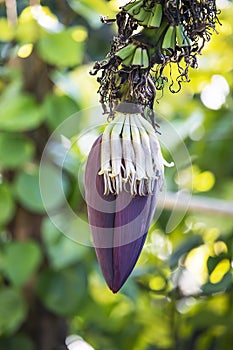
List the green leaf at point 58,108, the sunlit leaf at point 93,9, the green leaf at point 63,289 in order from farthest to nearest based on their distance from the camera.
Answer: the green leaf at point 63,289
the green leaf at point 58,108
the sunlit leaf at point 93,9

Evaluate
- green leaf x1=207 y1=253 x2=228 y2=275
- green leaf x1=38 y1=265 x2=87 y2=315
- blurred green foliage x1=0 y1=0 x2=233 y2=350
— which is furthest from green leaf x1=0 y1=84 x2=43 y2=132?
green leaf x1=207 y1=253 x2=228 y2=275

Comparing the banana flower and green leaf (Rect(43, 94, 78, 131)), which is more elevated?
green leaf (Rect(43, 94, 78, 131))

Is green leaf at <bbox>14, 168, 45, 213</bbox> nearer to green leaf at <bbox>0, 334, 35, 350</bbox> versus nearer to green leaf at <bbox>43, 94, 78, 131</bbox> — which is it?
green leaf at <bbox>43, 94, 78, 131</bbox>

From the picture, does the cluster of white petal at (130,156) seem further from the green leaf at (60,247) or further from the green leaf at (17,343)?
the green leaf at (17,343)

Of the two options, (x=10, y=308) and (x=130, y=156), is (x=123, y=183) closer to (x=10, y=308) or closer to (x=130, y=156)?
(x=130, y=156)

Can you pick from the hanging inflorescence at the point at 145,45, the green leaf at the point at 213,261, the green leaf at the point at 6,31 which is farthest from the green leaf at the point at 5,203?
the hanging inflorescence at the point at 145,45

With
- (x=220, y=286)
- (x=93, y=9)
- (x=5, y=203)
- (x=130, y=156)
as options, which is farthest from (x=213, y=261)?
(x=130, y=156)

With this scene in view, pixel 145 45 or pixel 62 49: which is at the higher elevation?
pixel 62 49
